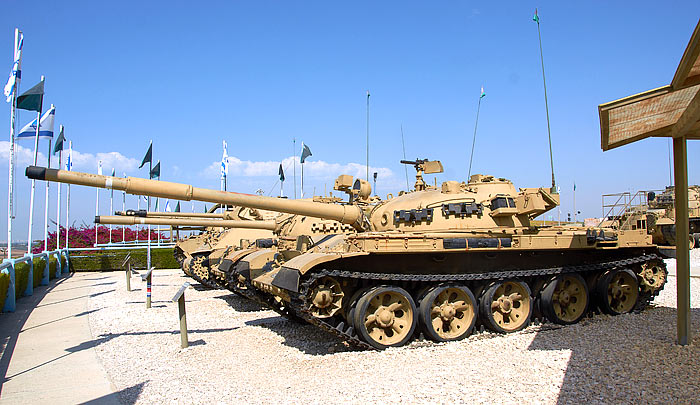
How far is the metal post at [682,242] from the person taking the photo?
322 inches

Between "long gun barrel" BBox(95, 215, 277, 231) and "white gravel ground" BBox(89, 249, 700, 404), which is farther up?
"long gun barrel" BBox(95, 215, 277, 231)

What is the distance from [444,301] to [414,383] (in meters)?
3.00

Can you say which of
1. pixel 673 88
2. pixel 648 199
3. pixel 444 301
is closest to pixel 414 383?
pixel 444 301

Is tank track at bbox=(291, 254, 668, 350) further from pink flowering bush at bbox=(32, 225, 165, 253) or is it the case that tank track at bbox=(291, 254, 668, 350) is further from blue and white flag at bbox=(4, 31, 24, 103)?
pink flowering bush at bbox=(32, 225, 165, 253)

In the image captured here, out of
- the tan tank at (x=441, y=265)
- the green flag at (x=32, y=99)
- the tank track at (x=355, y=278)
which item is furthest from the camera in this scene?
the green flag at (x=32, y=99)

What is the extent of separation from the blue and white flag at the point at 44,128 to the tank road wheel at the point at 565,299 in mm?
14996

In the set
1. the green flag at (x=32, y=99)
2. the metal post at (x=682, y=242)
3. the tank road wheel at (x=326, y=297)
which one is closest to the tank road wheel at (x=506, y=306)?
the metal post at (x=682, y=242)

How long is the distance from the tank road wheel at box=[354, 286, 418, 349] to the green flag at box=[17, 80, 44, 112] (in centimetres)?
1226

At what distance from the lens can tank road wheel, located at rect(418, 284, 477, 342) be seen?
30.5ft

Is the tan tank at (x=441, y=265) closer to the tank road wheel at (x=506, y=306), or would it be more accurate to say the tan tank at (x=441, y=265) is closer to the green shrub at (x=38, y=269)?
the tank road wheel at (x=506, y=306)

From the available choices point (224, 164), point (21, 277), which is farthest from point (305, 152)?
point (21, 277)

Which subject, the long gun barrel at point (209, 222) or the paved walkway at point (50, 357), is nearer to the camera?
the paved walkway at point (50, 357)

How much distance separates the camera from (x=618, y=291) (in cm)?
1171

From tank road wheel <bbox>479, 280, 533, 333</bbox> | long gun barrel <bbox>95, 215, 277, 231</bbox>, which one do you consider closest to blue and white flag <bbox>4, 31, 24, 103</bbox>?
long gun barrel <bbox>95, 215, 277, 231</bbox>
